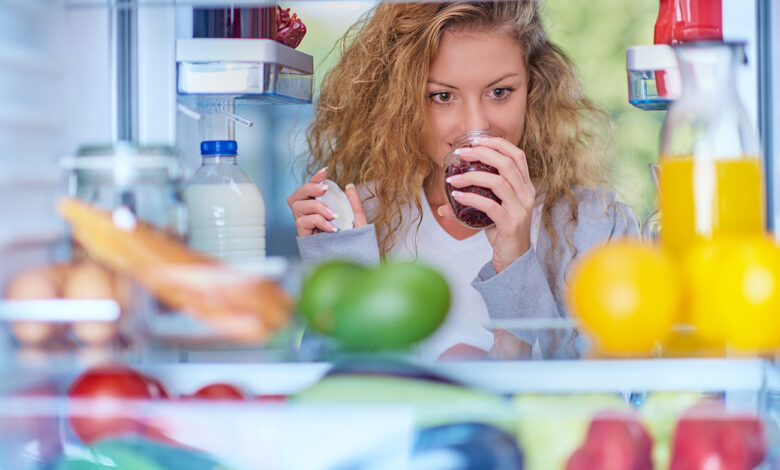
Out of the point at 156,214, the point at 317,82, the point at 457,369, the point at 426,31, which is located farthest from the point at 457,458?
the point at 317,82

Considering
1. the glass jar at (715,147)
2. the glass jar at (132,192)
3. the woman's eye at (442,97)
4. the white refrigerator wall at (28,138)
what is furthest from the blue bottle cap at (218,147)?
the woman's eye at (442,97)

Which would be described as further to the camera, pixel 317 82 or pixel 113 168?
pixel 317 82

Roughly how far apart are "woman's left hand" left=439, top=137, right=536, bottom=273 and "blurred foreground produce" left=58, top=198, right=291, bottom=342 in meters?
0.49

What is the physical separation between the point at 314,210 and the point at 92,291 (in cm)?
64

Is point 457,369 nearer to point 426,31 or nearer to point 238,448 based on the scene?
point 238,448

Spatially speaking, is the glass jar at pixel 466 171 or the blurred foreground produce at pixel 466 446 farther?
the glass jar at pixel 466 171

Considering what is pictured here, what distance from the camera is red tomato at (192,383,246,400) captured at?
2.07ft

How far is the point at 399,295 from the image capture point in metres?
0.61

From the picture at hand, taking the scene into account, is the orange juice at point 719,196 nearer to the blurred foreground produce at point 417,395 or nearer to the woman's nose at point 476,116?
the blurred foreground produce at point 417,395

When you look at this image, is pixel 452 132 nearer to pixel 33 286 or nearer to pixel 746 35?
pixel 746 35

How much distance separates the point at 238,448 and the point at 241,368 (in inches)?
2.5

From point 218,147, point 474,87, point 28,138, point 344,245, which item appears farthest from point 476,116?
point 28,138

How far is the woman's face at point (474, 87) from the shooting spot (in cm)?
145

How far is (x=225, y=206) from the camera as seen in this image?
0.90 meters
